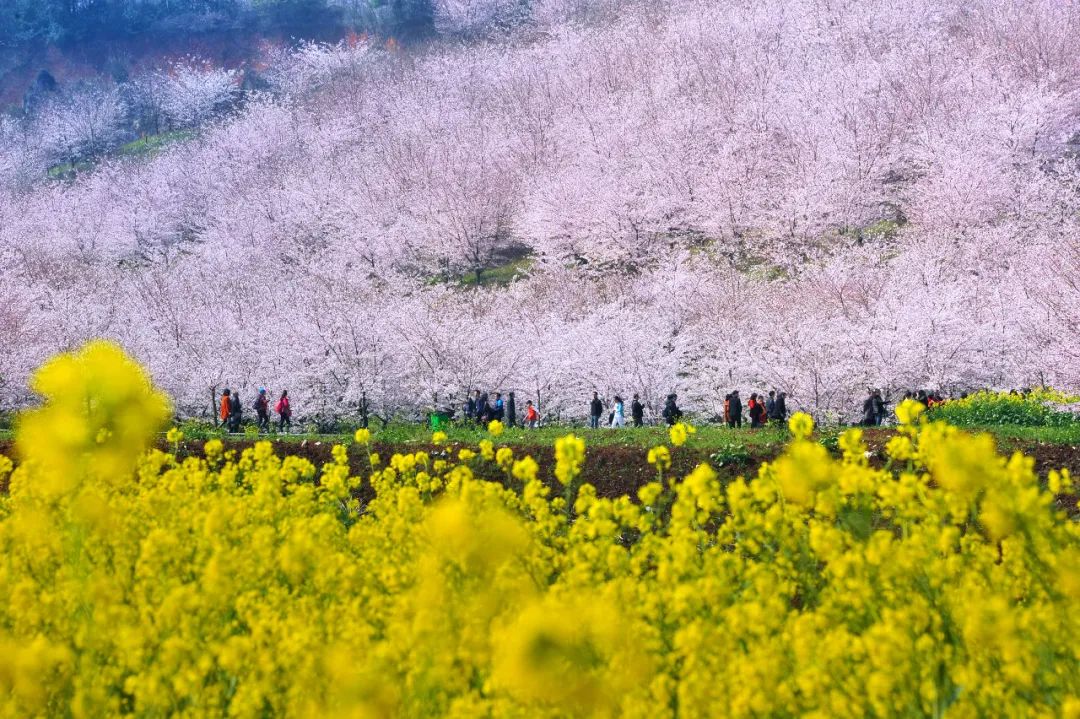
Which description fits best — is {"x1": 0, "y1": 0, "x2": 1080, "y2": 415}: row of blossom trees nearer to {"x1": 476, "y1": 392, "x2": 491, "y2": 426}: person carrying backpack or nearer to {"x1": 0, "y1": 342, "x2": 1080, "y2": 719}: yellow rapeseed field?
{"x1": 476, "y1": 392, "x2": 491, "y2": 426}: person carrying backpack

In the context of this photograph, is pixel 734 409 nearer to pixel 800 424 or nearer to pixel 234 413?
pixel 234 413

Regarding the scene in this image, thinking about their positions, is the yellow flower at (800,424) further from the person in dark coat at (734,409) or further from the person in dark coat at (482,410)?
the person in dark coat at (482,410)

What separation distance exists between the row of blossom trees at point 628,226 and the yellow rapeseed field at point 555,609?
2262cm

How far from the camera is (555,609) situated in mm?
2666

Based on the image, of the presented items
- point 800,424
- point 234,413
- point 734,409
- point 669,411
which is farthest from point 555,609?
point 234,413

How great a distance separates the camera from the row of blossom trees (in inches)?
1134

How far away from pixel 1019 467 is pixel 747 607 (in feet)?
4.31

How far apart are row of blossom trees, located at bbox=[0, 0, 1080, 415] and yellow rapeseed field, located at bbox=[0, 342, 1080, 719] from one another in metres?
22.6

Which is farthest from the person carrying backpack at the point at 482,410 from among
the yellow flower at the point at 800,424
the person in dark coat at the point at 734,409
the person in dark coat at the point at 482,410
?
the yellow flower at the point at 800,424

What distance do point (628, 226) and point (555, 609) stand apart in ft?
150

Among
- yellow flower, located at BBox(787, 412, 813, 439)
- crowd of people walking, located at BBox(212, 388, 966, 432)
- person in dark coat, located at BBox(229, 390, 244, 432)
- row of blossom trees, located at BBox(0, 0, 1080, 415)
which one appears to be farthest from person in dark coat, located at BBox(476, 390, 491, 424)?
yellow flower, located at BBox(787, 412, 813, 439)

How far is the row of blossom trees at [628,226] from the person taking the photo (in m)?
28.8

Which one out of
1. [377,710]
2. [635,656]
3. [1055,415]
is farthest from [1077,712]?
[1055,415]

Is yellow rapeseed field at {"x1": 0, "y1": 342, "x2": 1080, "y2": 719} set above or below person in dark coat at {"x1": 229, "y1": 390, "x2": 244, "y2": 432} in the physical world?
below
